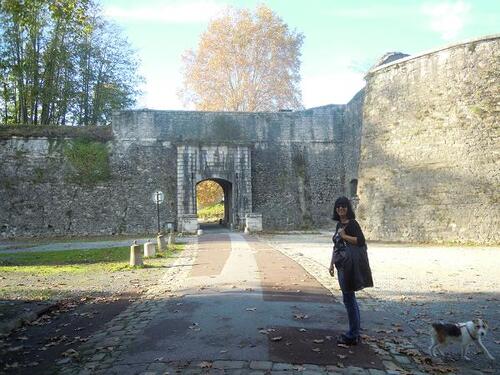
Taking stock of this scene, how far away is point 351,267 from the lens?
5199mm

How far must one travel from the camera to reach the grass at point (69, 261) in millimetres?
12297

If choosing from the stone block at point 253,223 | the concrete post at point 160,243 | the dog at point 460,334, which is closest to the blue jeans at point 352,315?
the dog at point 460,334

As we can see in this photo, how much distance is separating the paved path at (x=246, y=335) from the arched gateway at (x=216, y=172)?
1765 centimetres

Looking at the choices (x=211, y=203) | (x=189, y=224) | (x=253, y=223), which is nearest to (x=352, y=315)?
(x=253, y=223)

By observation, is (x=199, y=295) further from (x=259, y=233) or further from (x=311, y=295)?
(x=259, y=233)

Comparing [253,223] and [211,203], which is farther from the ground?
[211,203]

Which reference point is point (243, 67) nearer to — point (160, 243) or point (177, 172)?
point (177, 172)

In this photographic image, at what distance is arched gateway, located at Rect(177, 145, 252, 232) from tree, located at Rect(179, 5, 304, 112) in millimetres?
9537

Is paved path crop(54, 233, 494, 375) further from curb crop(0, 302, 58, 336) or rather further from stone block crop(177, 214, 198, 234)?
stone block crop(177, 214, 198, 234)

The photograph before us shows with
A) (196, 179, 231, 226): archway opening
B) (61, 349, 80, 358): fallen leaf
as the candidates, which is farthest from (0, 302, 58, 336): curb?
(196, 179, 231, 226): archway opening

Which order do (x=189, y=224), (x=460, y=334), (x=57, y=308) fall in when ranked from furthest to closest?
(x=189, y=224) < (x=57, y=308) < (x=460, y=334)

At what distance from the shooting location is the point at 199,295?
794 cm

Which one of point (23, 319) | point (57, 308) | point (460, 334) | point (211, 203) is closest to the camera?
point (460, 334)

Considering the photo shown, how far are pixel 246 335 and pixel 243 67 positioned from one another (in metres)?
32.8
